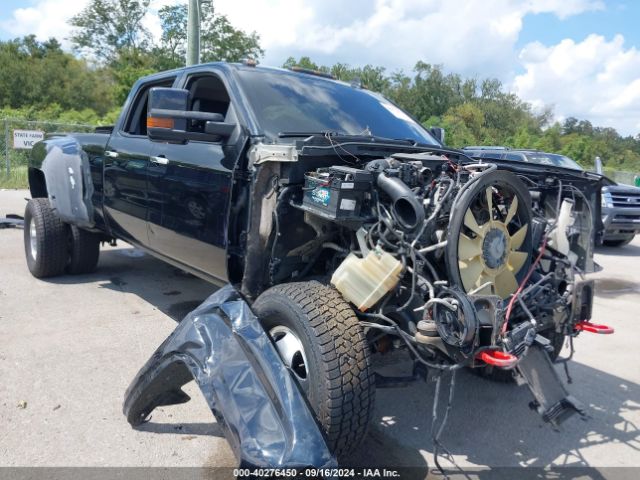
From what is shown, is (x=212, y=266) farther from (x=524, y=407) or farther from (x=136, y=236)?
(x=524, y=407)

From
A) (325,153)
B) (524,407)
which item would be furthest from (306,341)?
(524,407)

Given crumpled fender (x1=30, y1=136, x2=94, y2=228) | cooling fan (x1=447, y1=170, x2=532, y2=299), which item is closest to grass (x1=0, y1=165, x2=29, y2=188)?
crumpled fender (x1=30, y1=136, x2=94, y2=228)

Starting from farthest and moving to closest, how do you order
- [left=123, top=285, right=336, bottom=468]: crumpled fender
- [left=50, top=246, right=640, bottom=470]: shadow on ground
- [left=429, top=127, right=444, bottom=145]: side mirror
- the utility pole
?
the utility pole → [left=429, top=127, right=444, bottom=145]: side mirror → [left=50, top=246, right=640, bottom=470]: shadow on ground → [left=123, top=285, right=336, bottom=468]: crumpled fender

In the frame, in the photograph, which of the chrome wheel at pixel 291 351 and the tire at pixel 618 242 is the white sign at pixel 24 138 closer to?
the tire at pixel 618 242

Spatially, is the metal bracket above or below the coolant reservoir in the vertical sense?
above

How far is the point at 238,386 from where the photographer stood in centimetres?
254

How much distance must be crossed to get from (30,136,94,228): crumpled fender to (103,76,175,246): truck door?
399mm

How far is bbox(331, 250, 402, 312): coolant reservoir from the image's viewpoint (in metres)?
2.66

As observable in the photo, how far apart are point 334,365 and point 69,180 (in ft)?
13.0

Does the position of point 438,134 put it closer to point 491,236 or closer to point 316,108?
point 316,108

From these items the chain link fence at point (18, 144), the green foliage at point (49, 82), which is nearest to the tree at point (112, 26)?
the green foliage at point (49, 82)

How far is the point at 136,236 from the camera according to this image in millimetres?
4703

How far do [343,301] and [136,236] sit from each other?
8.32ft

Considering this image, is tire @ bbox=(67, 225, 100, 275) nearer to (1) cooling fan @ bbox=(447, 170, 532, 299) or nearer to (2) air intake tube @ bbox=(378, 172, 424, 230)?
Result: (2) air intake tube @ bbox=(378, 172, 424, 230)
